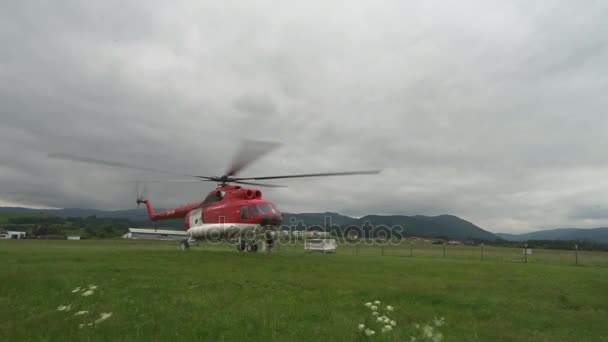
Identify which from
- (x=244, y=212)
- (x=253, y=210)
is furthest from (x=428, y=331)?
(x=244, y=212)

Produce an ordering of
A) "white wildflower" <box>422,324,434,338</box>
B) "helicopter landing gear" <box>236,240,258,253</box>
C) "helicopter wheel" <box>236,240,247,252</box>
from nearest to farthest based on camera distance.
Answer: "white wildflower" <box>422,324,434,338</box>, "helicopter landing gear" <box>236,240,258,253</box>, "helicopter wheel" <box>236,240,247,252</box>

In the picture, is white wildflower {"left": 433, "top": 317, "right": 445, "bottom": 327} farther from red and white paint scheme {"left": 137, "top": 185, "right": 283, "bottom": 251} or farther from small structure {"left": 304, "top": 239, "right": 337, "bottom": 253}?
small structure {"left": 304, "top": 239, "right": 337, "bottom": 253}

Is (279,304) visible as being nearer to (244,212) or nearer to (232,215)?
(244,212)

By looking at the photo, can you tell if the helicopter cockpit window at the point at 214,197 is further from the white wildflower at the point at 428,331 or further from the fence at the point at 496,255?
the white wildflower at the point at 428,331

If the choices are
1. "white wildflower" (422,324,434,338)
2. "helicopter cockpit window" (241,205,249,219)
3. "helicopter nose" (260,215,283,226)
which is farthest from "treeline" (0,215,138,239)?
"white wildflower" (422,324,434,338)

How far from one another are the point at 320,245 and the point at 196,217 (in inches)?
645

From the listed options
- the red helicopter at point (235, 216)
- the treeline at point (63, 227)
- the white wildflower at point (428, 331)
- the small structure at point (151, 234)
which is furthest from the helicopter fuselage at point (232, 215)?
the small structure at point (151, 234)

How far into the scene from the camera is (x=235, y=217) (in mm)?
23672

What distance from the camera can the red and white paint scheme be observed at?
2294cm

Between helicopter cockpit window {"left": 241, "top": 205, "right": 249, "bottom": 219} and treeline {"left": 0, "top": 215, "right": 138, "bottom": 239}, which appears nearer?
helicopter cockpit window {"left": 241, "top": 205, "right": 249, "bottom": 219}

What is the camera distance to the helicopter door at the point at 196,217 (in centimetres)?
2750

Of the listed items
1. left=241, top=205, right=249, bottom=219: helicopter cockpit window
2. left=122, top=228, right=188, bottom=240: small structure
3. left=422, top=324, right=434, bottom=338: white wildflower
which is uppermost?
left=241, top=205, right=249, bottom=219: helicopter cockpit window

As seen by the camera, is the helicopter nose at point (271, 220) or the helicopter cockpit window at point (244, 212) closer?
the helicopter nose at point (271, 220)

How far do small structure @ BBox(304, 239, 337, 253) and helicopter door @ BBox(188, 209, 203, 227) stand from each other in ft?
49.4
